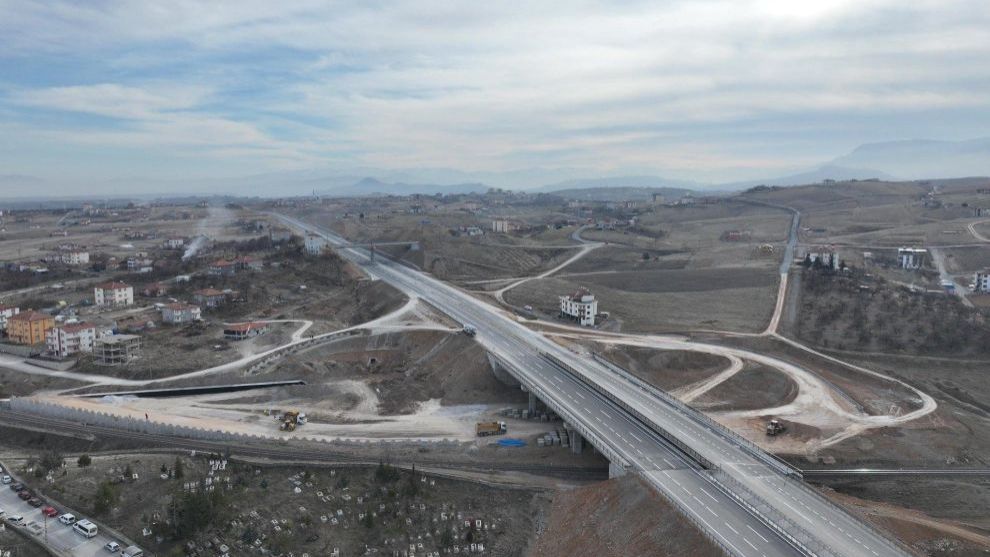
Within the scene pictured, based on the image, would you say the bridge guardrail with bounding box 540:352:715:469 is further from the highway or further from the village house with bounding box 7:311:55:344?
the village house with bounding box 7:311:55:344

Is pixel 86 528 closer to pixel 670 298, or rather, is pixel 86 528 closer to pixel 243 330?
pixel 243 330

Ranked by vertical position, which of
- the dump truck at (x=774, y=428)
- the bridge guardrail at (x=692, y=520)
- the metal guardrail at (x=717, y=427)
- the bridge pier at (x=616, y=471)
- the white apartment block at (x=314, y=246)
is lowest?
the dump truck at (x=774, y=428)

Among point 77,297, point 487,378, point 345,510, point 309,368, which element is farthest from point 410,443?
point 77,297

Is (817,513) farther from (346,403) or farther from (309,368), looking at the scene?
(309,368)

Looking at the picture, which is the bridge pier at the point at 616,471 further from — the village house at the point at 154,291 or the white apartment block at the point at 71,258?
the white apartment block at the point at 71,258

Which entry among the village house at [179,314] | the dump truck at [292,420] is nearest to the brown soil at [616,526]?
the dump truck at [292,420]

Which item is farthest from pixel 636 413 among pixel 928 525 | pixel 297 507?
pixel 297 507
